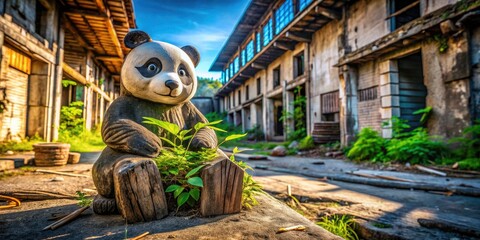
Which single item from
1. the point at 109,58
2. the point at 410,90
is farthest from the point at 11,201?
the point at 109,58

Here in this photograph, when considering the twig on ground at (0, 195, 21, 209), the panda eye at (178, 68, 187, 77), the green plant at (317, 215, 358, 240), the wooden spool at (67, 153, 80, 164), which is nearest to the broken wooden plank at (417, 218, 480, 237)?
the green plant at (317, 215, 358, 240)

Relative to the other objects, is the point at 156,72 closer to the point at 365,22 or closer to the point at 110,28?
the point at 110,28

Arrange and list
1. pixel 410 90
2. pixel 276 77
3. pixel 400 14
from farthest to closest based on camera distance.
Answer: pixel 276 77 → pixel 400 14 → pixel 410 90

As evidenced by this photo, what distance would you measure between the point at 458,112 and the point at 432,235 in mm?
4986

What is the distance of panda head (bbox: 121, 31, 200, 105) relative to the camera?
6.52 feet

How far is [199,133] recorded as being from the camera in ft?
6.70

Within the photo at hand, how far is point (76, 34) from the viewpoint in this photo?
9.10m

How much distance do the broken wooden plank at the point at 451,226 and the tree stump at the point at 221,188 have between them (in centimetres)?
175

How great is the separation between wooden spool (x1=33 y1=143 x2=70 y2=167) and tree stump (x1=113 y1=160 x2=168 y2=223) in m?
4.04

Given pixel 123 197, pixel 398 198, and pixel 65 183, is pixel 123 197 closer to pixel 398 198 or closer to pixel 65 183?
pixel 65 183

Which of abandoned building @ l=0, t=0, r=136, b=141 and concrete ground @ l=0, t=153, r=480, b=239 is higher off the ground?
abandoned building @ l=0, t=0, r=136, b=141

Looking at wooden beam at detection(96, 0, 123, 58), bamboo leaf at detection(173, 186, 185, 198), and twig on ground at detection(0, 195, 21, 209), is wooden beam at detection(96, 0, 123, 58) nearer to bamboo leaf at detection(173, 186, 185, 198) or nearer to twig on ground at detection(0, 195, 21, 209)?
twig on ground at detection(0, 195, 21, 209)

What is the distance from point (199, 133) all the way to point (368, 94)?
24.6 ft

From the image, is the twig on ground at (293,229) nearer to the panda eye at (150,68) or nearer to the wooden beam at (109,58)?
the panda eye at (150,68)
